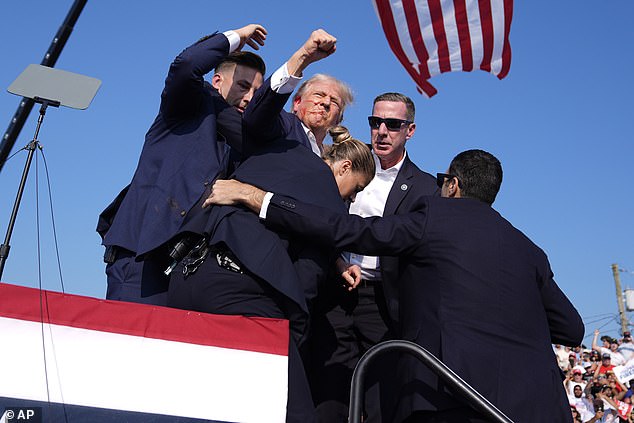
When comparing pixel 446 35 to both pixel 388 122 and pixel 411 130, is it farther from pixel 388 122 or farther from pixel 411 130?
pixel 388 122

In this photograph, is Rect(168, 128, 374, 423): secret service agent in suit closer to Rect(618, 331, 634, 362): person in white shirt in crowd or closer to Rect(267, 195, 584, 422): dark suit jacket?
Rect(267, 195, 584, 422): dark suit jacket

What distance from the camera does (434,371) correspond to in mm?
2801

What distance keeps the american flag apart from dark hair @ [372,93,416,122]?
415 millimetres

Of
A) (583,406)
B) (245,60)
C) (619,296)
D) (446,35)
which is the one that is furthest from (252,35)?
(619,296)

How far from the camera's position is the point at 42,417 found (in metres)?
2.59

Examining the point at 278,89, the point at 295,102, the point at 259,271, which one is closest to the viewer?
the point at 259,271

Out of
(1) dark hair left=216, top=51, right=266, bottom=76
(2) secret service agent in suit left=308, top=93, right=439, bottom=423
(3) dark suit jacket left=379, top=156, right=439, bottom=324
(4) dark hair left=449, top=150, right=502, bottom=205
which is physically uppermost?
(1) dark hair left=216, top=51, right=266, bottom=76

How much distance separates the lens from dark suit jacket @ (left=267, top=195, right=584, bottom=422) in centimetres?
301

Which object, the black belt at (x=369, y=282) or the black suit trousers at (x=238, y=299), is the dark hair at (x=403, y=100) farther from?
the black suit trousers at (x=238, y=299)

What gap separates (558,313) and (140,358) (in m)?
1.87

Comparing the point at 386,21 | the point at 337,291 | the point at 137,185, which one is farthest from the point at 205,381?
the point at 386,21

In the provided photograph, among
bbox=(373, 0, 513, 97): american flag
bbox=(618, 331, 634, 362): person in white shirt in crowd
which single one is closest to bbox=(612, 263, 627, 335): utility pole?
bbox=(618, 331, 634, 362): person in white shirt in crowd

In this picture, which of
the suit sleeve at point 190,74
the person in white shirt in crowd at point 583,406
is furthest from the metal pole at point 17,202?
the person in white shirt in crowd at point 583,406

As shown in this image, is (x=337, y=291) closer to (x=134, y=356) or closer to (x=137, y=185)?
(x=137, y=185)
